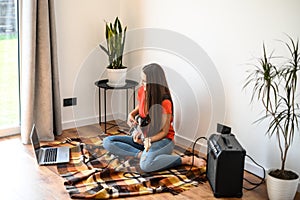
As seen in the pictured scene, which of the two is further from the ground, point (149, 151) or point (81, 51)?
point (81, 51)

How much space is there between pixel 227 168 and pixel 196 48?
114cm

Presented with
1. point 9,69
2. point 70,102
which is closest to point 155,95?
point 70,102

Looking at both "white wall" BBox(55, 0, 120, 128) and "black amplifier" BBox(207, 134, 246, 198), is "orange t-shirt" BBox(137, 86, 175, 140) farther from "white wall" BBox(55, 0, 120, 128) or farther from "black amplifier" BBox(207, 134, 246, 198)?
"white wall" BBox(55, 0, 120, 128)

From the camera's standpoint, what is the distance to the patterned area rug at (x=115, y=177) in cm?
286

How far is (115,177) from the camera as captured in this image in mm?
3074

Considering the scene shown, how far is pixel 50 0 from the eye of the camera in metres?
3.65

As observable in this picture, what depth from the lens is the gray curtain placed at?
3.59 m

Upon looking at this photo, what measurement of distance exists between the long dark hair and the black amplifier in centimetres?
53

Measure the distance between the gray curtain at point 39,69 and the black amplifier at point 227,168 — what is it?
157 centimetres

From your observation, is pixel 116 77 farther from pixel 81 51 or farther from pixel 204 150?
pixel 204 150

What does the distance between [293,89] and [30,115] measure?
2.14 m

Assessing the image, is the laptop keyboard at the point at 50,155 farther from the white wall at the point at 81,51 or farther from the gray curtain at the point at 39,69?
the white wall at the point at 81,51

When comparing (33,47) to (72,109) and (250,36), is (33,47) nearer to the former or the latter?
(72,109)

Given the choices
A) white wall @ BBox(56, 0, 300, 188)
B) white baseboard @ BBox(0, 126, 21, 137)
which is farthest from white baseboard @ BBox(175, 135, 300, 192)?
white baseboard @ BBox(0, 126, 21, 137)
